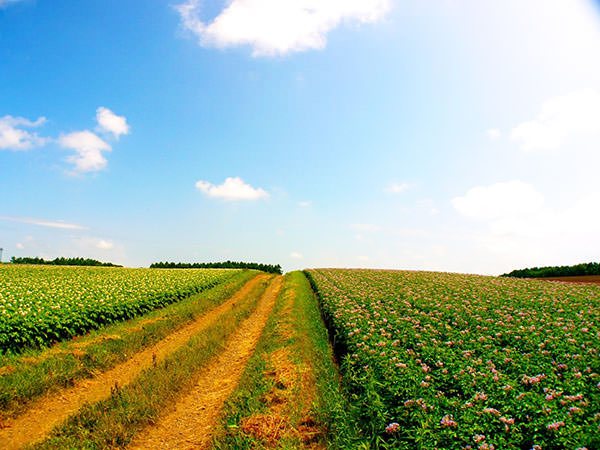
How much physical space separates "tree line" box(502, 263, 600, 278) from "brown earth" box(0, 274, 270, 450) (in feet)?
149

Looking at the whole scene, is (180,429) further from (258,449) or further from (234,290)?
(234,290)

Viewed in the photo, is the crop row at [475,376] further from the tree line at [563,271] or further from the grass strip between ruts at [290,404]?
the tree line at [563,271]

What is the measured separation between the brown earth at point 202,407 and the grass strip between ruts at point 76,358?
3656 mm

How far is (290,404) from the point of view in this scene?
26.5ft

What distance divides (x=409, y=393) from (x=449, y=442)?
4.47 feet

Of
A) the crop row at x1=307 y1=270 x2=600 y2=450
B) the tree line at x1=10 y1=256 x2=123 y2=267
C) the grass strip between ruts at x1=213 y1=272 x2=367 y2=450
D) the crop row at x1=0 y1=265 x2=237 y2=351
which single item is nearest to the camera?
the crop row at x1=307 y1=270 x2=600 y2=450

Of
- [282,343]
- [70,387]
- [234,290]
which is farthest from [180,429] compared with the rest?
[234,290]

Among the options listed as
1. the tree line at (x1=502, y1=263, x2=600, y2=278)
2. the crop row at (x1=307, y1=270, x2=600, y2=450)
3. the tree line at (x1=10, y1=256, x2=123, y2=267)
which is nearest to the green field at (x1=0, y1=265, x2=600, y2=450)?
the crop row at (x1=307, y1=270, x2=600, y2=450)

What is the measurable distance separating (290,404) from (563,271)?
1821 inches

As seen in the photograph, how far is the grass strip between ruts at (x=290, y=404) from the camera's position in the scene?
6.75m

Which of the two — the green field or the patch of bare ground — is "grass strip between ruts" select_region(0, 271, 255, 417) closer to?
the green field

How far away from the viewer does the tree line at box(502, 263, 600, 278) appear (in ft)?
124

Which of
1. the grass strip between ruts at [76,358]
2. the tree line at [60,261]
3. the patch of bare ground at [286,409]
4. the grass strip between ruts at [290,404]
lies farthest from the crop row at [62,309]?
the tree line at [60,261]

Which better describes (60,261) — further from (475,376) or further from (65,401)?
(475,376)
